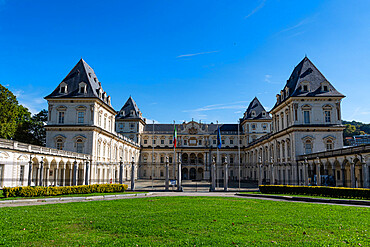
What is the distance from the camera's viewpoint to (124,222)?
36.1 feet

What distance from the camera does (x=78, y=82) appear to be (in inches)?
1802

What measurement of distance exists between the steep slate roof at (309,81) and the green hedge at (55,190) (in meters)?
29.2

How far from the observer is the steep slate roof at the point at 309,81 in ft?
143

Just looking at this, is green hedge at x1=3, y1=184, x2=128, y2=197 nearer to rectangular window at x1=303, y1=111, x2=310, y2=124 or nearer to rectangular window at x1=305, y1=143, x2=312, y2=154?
rectangular window at x1=305, y1=143, x2=312, y2=154

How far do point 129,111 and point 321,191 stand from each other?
200ft

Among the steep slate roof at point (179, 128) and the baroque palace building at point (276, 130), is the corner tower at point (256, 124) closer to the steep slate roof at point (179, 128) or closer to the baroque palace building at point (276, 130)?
the steep slate roof at point (179, 128)

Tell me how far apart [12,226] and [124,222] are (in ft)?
12.4

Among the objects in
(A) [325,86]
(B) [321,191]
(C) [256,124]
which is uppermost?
(A) [325,86]

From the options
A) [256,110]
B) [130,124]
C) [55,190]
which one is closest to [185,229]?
[55,190]

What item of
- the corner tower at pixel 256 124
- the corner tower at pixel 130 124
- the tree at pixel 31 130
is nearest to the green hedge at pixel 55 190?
the tree at pixel 31 130

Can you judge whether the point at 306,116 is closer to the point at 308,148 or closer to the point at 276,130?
the point at 308,148

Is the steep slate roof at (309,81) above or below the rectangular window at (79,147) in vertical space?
above

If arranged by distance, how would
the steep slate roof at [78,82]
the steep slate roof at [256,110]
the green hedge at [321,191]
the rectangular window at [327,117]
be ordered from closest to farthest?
1. the green hedge at [321,191]
2. the rectangular window at [327,117]
3. the steep slate roof at [78,82]
4. the steep slate roof at [256,110]

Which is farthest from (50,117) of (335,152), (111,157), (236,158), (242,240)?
(236,158)
